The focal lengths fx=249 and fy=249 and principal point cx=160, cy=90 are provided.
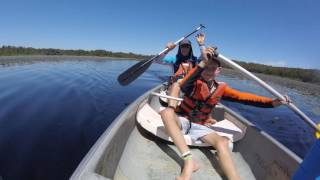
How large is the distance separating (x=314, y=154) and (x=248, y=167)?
5.89 ft

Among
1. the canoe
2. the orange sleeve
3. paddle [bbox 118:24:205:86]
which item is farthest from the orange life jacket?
the orange sleeve

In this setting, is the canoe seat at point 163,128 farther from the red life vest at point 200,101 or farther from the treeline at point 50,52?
the treeline at point 50,52

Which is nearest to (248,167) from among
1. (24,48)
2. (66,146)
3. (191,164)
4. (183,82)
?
(191,164)

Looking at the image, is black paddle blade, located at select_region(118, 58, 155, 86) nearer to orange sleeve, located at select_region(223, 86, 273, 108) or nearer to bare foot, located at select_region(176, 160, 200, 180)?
orange sleeve, located at select_region(223, 86, 273, 108)

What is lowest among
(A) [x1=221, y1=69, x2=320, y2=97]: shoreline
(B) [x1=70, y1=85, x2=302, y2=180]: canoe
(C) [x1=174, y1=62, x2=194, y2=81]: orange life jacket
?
(A) [x1=221, y1=69, x2=320, y2=97]: shoreline

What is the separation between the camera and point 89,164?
194 centimetres

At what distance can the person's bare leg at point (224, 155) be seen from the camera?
2742 mm

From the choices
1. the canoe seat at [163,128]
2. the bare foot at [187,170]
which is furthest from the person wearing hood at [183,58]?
the bare foot at [187,170]

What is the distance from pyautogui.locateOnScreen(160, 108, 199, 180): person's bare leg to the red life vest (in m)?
0.46

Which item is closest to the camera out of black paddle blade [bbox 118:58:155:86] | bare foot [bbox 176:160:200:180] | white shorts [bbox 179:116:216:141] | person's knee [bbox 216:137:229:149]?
bare foot [bbox 176:160:200:180]

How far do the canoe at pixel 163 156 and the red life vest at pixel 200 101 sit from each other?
19.4 inches

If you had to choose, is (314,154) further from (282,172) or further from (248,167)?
(248,167)

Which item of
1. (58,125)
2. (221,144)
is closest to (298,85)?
(58,125)

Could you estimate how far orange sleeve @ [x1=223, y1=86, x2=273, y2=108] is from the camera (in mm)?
3459
